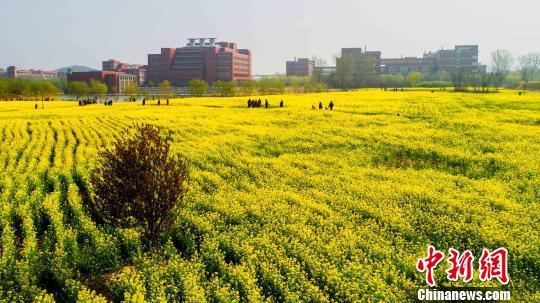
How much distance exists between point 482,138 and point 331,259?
68.1ft

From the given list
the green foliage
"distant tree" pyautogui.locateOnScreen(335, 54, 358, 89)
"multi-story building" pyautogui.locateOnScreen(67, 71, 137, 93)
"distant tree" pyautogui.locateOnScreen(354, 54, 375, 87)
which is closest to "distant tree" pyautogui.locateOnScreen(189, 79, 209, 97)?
the green foliage

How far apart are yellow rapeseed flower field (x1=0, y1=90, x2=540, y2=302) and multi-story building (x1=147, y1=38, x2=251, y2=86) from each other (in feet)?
537

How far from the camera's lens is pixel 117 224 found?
12867 mm

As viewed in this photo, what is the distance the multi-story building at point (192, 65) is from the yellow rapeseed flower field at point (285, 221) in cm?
16369

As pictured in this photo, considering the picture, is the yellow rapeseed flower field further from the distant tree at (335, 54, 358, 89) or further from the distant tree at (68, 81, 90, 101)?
the distant tree at (335, 54, 358, 89)

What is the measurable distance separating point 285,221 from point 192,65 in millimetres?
185731

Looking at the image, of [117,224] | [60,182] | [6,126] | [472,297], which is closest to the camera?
[472,297]

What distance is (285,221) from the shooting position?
14.6 metres

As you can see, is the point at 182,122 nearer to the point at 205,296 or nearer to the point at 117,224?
the point at 117,224

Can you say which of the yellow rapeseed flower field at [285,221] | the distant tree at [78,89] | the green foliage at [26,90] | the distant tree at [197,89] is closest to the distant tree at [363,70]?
the distant tree at [197,89]

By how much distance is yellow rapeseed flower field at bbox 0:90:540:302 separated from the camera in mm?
10852

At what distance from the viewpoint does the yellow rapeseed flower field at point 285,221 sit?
10.9 metres

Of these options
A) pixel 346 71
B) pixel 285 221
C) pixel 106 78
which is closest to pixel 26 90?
pixel 106 78

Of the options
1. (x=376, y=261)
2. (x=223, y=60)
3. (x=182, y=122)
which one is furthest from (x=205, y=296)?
(x=223, y=60)
